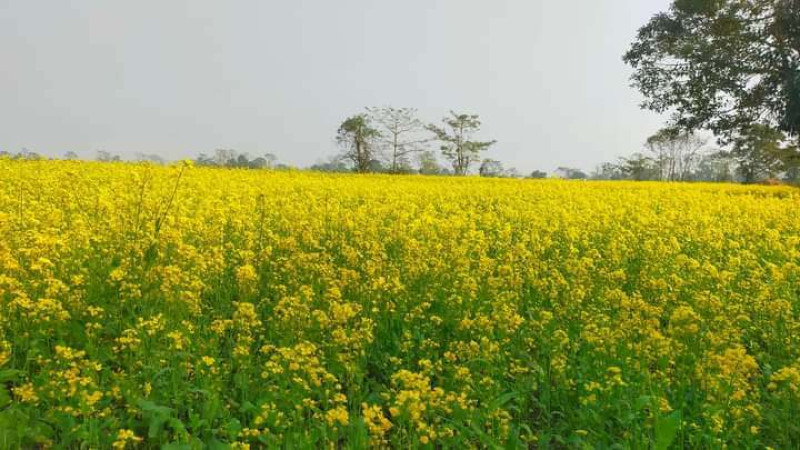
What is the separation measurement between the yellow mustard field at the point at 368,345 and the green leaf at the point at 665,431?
0.6 inches

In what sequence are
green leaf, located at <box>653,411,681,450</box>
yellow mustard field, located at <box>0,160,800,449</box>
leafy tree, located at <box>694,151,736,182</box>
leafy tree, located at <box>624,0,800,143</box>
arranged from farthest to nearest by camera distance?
1. leafy tree, located at <box>694,151,736,182</box>
2. leafy tree, located at <box>624,0,800,143</box>
3. yellow mustard field, located at <box>0,160,800,449</box>
4. green leaf, located at <box>653,411,681,450</box>

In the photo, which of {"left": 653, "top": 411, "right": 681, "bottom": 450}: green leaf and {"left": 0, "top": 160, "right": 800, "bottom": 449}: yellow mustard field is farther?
{"left": 0, "top": 160, "right": 800, "bottom": 449}: yellow mustard field

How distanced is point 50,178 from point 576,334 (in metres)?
9.35

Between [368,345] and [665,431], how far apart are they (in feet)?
7.34

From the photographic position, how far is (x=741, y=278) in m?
6.75

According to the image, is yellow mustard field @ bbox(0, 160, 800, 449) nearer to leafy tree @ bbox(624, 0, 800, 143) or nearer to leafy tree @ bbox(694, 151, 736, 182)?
leafy tree @ bbox(624, 0, 800, 143)

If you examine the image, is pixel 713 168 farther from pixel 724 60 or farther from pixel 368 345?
pixel 368 345

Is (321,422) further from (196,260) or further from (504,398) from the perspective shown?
(196,260)

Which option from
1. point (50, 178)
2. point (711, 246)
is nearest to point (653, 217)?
point (711, 246)

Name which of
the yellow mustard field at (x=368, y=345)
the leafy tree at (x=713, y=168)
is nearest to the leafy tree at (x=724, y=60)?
the yellow mustard field at (x=368, y=345)

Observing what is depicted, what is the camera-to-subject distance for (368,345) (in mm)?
4617

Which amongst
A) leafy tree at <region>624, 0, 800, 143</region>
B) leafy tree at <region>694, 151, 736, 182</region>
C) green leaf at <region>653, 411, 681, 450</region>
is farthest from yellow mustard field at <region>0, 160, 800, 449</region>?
leafy tree at <region>694, 151, 736, 182</region>

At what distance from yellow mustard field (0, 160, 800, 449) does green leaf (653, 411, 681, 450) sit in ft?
0.05

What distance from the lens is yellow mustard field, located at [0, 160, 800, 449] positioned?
3.23 m
